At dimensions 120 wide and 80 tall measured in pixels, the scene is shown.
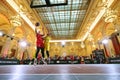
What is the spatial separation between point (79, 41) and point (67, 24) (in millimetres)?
10453

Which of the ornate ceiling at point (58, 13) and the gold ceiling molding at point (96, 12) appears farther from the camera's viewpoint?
the gold ceiling molding at point (96, 12)

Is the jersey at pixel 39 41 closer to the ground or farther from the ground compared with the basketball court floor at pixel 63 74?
farther from the ground

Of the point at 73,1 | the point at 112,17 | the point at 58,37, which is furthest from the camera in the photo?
the point at 58,37

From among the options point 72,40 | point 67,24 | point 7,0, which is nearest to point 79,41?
point 72,40

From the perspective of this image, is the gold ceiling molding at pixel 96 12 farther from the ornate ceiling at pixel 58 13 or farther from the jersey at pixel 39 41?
the jersey at pixel 39 41

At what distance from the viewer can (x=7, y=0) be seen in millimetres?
11766

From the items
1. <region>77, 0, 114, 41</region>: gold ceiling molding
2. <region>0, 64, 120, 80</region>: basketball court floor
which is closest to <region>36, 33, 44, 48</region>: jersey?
<region>0, 64, 120, 80</region>: basketball court floor

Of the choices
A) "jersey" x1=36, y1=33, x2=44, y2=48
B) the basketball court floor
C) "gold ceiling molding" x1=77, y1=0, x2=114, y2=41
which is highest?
"gold ceiling molding" x1=77, y1=0, x2=114, y2=41

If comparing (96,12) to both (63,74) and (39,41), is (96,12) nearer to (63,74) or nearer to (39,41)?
(39,41)

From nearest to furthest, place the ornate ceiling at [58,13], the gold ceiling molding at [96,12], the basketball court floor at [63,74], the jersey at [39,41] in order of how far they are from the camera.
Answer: the basketball court floor at [63,74] < the jersey at [39,41] < the ornate ceiling at [58,13] < the gold ceiling molding at [96,12]

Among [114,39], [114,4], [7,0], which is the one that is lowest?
[114,39]

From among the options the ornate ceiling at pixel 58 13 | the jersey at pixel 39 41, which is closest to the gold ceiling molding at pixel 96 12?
the ornate ceiling at pixel 58 13

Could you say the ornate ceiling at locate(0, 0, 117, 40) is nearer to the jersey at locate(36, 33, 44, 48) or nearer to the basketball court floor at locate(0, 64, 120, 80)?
the jersey at locate(36, 33, 44, 48)

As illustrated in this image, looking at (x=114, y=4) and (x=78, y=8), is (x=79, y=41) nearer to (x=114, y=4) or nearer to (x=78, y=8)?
(x=78, y=8)
